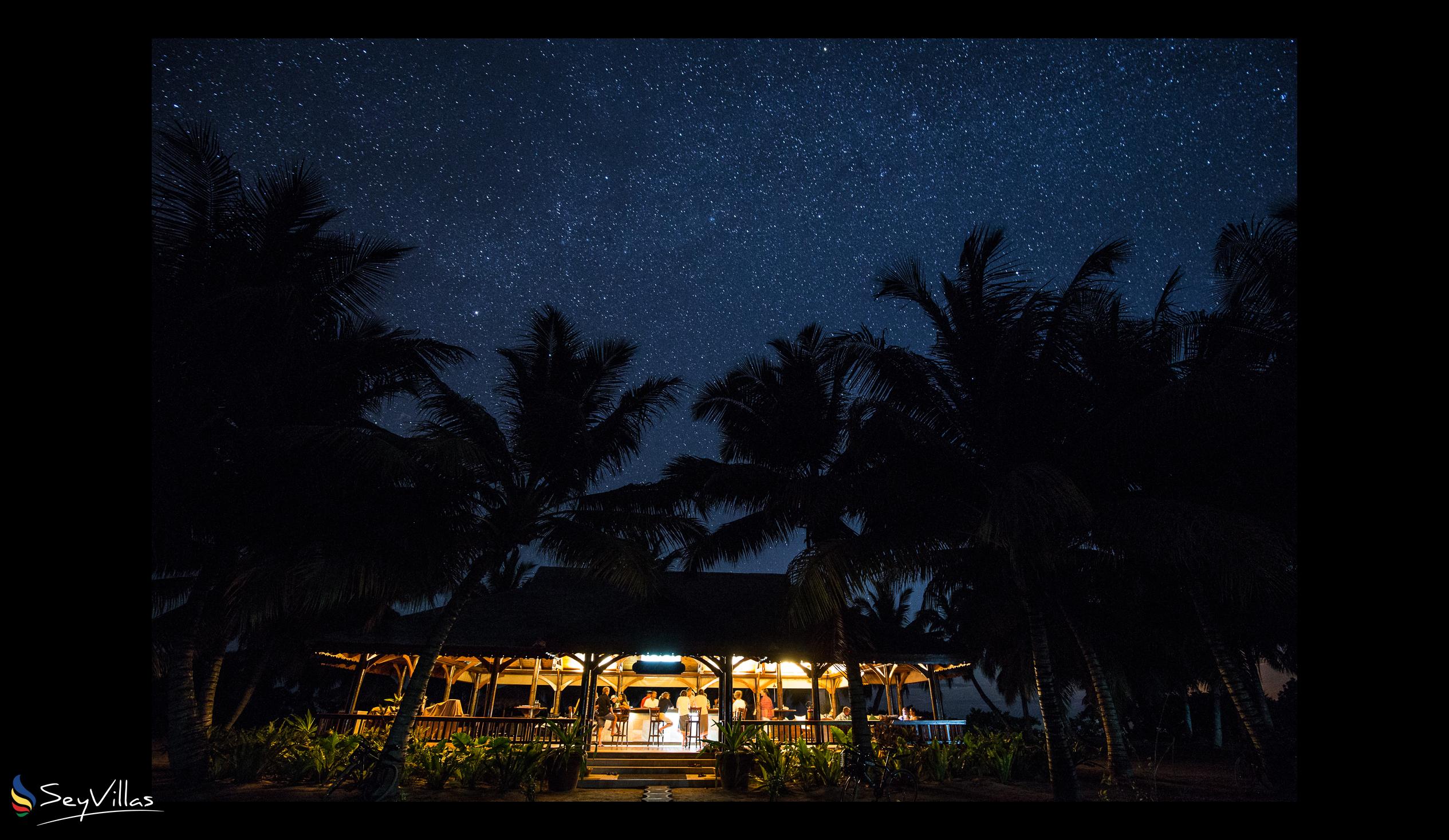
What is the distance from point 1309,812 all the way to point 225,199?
1453cm

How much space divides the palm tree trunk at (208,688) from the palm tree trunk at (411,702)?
11.9ft

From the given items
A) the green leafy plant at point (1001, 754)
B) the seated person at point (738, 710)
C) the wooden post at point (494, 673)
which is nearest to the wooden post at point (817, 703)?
the seated person at point (738, 710)

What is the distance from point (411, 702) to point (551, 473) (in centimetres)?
421

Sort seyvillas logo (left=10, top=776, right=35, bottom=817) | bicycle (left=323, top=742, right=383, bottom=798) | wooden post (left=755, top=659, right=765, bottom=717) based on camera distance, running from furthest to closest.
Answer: wooden post (left=755, top=659, right=765, bottom=717) < bicycle (left=323, top=742, right=383, bottom=798) < seyvillas logo (left=10, top=776, right=35, bottom=817)

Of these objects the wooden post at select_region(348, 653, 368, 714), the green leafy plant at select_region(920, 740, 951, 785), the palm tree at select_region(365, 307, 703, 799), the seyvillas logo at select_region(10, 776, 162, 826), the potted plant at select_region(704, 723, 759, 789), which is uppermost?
the palm tree at select_region(365, 307, 703, 799)

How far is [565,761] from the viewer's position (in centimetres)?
1123

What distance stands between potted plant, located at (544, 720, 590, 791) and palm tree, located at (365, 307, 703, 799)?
2472mm

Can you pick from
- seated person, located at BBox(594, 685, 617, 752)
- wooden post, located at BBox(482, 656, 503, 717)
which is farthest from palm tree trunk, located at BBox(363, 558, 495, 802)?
seated person, located at BBox(594, 685, 617, 752)

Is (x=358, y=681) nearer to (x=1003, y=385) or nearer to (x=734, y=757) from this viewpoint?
(x=734, y=757)

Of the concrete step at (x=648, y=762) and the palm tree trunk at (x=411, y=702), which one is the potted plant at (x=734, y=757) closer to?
the concrete step at (x=648, y=762)

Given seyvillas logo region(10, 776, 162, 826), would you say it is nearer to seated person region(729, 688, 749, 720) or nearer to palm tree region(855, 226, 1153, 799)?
palm tree region(855, 226, 1153, 799)

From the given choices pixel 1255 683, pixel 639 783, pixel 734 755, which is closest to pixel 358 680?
pixel 639 783

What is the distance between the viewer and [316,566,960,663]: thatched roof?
538 inches

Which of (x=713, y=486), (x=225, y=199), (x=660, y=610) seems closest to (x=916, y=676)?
(x=660, y=610)
